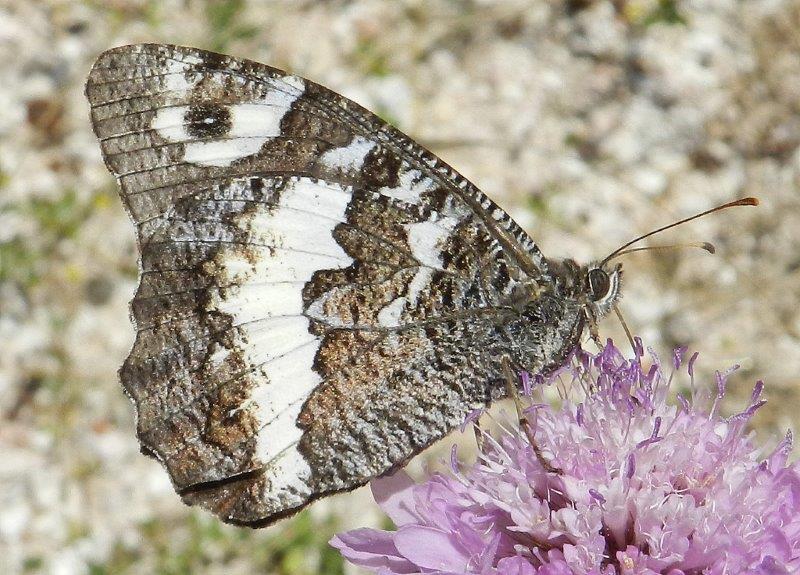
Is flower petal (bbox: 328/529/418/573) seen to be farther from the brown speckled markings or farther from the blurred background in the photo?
the blurred background

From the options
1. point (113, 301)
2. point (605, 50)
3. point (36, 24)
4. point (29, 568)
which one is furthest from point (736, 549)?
point (36, 24)

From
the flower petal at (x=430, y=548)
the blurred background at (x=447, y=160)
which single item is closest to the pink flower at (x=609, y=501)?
the flower petal at (x=430, y=548)

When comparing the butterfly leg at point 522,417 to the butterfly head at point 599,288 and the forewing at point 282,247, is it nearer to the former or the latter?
the forewing at point 282,247

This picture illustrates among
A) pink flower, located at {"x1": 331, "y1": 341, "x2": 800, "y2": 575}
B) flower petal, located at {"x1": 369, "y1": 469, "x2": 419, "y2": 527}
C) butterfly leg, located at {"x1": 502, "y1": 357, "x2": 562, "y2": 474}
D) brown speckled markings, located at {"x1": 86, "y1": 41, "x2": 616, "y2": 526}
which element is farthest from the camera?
brown speckled markings, located at {"x1": 86, "y1": 41, "x2": 616, "y2": 526}

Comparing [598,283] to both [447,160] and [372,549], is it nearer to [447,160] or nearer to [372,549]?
[372,549]

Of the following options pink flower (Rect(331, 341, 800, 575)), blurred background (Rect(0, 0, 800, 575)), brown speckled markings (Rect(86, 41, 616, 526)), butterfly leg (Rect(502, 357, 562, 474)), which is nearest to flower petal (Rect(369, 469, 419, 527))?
pink flower (Rect(331, 341, 800, 575))

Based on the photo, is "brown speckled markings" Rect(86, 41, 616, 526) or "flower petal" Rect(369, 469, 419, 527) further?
"brown speckled markings" Rect(86, 41, 616, 526)

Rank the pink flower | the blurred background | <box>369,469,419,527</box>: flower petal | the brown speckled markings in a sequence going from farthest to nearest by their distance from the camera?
the blurred background, the brown speckled markings, <box>369,469,419,527</box>: flower petal, the pink flower
